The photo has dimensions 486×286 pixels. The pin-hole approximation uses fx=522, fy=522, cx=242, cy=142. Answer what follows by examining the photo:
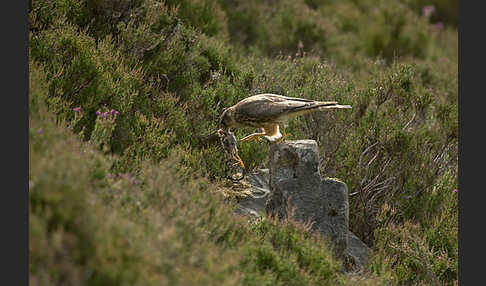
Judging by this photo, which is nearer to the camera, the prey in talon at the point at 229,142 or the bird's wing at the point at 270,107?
the bird's wing at the point at 270,107

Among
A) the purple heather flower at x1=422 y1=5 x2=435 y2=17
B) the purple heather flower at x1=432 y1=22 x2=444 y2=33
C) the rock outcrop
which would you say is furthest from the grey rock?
the purple heather flower at x1=422 y1=5 x2=435 y2=17

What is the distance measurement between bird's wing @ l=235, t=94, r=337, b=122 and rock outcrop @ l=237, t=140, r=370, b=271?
1.07 ft

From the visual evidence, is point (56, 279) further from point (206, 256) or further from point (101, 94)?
point (101, 94)

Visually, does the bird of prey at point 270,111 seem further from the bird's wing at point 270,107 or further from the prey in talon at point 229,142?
the prey in talon at point 229,142

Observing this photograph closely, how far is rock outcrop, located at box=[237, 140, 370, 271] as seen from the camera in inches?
180

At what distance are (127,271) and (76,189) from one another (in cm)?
59

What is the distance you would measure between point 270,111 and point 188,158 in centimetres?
113

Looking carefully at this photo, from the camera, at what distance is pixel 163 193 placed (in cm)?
370

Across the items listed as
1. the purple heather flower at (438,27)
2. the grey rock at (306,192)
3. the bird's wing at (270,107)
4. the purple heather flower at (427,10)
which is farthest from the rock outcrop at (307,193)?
the purple heather flower at (427,10)

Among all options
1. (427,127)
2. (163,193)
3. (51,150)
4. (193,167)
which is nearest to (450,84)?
(427,127)

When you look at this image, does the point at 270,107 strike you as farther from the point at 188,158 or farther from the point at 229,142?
the point at 188,158

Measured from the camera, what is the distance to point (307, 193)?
465cm

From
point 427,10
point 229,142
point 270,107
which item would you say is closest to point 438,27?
point 427,10

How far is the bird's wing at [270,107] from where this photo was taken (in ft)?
14.4
